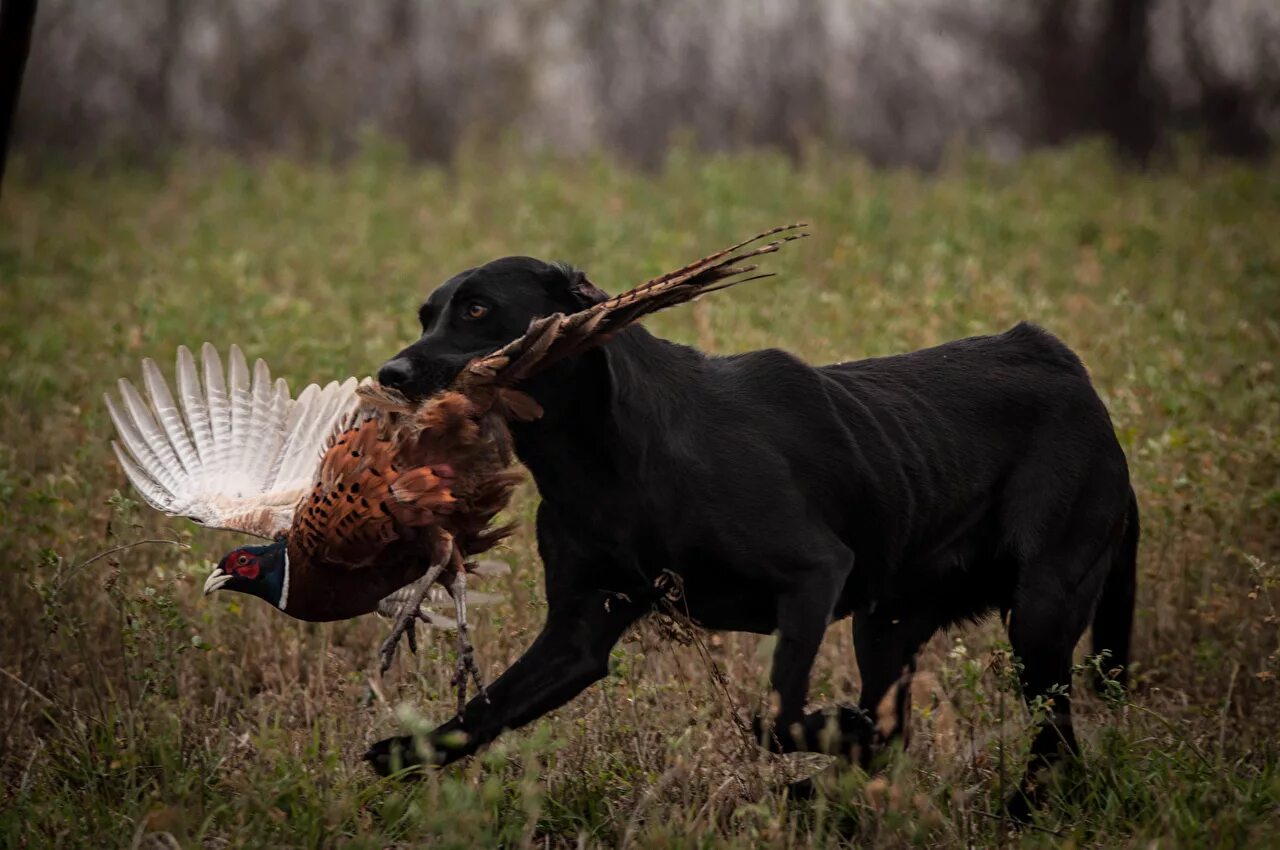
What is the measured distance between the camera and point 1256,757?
4.15m

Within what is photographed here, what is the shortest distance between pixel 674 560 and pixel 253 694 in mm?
2149

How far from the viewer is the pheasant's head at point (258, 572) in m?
3.97

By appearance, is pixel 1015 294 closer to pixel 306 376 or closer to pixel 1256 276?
pixel 1256 276

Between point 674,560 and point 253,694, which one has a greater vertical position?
point 674,560

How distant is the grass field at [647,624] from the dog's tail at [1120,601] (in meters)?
0.23

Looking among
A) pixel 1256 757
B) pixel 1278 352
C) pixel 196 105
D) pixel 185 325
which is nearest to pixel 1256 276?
pixel 1278 352

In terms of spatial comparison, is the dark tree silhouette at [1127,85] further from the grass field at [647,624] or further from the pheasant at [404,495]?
the pheasant at [404,495]

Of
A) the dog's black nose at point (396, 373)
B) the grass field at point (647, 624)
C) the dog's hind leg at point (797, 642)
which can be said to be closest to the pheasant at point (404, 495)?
the dog's black nose at point (396, 373)

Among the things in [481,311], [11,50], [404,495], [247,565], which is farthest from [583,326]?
[11,50]

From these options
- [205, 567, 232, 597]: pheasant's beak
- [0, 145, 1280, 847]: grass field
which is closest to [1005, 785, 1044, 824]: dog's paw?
[0, 145, 1280, 847]: grass field

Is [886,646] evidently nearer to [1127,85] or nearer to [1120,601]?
[1120,601]

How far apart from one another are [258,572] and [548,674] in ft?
2.97

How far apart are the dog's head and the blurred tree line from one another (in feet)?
32.8

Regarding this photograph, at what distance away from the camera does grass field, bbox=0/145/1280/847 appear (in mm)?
3602
